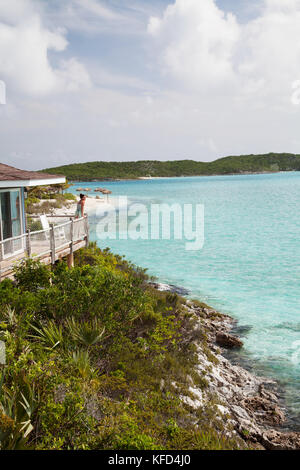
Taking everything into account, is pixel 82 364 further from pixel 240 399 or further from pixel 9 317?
pixel 240 399

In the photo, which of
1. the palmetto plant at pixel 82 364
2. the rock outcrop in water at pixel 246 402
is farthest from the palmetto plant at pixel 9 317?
the rock outcrop in water at pixel 246 402

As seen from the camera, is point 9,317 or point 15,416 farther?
point 9,317

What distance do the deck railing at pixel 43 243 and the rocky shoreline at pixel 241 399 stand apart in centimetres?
535

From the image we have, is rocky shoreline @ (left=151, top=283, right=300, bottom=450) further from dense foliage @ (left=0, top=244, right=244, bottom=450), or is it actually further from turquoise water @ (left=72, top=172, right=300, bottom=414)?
turquoise water @ (left=72, top=172, right=300, bottom=414)

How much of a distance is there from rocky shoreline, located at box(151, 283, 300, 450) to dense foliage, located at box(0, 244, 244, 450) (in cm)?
29

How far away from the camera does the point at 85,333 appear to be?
778 cm

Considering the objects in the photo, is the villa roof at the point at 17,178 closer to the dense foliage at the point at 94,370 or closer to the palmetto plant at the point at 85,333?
the dense foliage at the point at 94,370

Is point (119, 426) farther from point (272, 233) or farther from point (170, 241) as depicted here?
point (272, 233)

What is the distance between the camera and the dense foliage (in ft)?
17.4

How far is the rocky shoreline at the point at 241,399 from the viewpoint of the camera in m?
7.21

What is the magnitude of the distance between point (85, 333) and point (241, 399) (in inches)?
153

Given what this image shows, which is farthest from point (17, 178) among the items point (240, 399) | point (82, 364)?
point (240, 399)
